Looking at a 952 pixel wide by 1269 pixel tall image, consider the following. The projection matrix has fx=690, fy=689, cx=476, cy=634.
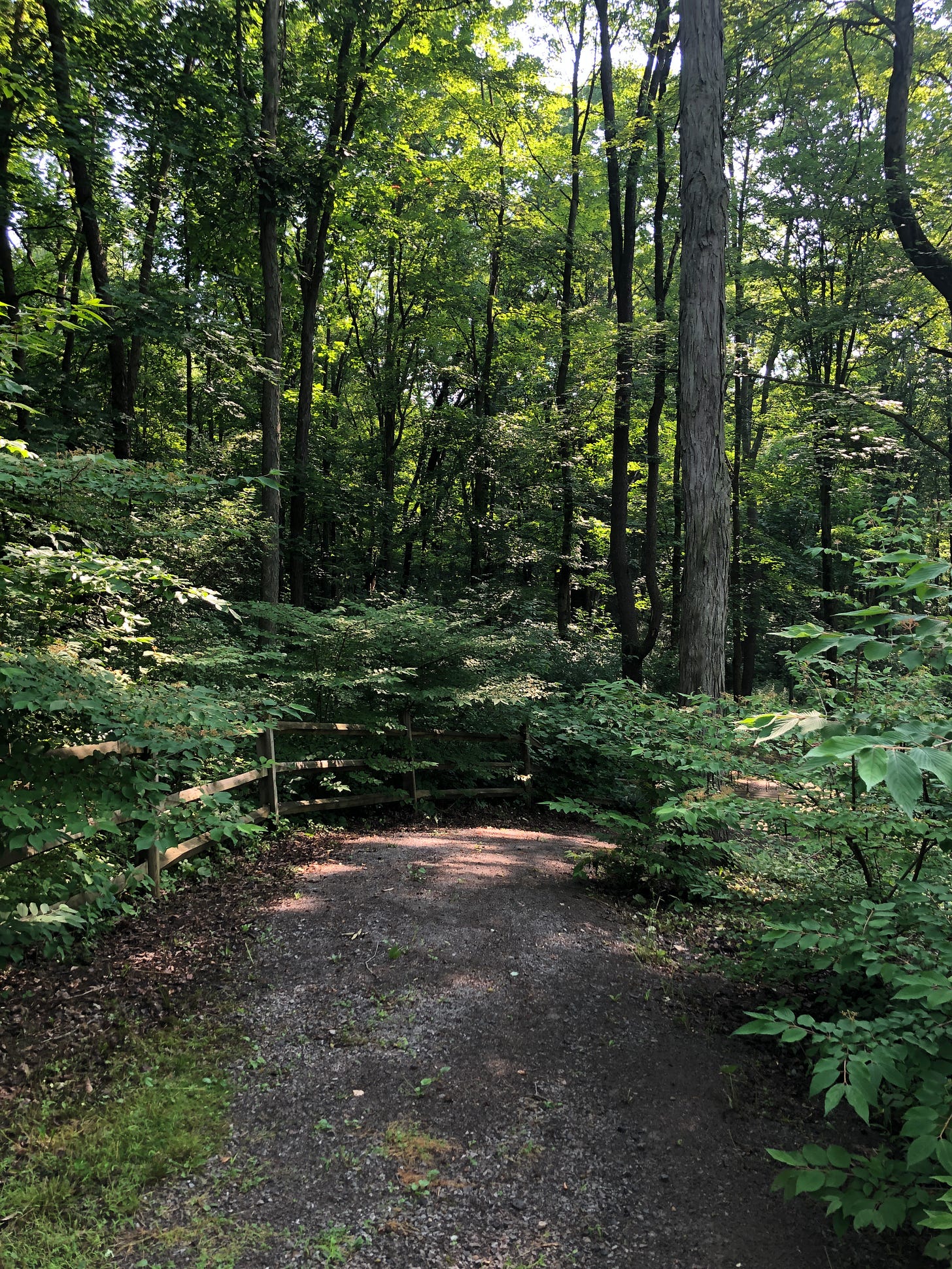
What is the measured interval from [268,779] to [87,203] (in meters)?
7.96

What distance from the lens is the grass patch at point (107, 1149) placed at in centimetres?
230

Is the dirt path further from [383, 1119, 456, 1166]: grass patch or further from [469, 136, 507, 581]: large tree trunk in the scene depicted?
[469, 136, 507, 581]: large tree trunk

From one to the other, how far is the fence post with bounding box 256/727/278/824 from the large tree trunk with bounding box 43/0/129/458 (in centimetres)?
460

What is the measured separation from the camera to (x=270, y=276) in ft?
34.2

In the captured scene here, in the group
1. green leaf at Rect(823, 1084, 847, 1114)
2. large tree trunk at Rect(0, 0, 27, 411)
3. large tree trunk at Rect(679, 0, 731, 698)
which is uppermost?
large tree trunk at Rect(0, 0, 27, 411)

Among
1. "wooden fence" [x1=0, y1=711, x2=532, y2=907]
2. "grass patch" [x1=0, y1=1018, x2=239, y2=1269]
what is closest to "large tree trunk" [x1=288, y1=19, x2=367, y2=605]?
"wooden fence" [x1=0, y1=711, x2=532, y2=907]

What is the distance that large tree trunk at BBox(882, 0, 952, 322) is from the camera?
9000mm

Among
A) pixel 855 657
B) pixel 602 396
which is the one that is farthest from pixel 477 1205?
pixel 602 396

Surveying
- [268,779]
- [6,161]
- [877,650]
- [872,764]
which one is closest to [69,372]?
[6,161]

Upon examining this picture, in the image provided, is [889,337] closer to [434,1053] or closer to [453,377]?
[453,377]

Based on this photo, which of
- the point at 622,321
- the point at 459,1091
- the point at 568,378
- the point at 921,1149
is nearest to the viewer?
the point at 921,1149

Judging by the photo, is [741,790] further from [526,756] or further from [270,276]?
[270,276]

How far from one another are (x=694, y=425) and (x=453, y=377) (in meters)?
13.5

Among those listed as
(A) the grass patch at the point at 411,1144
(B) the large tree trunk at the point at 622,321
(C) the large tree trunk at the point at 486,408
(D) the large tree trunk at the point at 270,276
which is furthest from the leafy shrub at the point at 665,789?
(C) the large tree trunk at the point at 486,408
